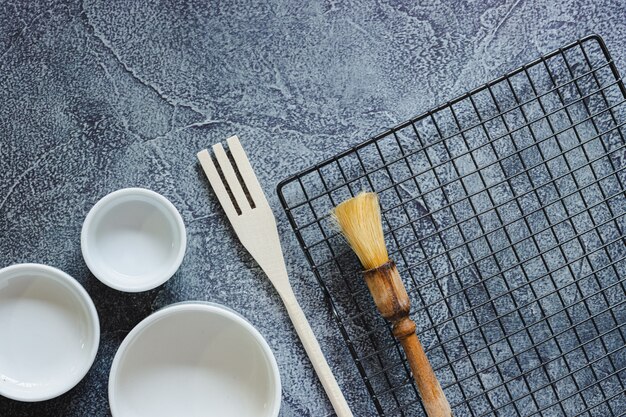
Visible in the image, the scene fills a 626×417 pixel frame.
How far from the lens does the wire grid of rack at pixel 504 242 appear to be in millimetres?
1035

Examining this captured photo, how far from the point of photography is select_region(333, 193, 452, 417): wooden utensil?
3.14ft

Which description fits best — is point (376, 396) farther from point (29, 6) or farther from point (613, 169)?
point (29, 6)

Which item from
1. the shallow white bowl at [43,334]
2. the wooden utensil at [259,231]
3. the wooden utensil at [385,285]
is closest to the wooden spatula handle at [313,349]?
the wooden utensil at [259,231]

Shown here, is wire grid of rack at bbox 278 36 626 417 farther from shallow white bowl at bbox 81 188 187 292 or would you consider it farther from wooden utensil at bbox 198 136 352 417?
shallow white bowl at bbox 81 188 187 292

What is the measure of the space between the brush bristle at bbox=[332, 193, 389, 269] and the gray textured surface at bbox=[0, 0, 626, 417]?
10cm

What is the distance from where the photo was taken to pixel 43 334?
3.22ft

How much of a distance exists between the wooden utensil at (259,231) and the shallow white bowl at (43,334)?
0.69ft

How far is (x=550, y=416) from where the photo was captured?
1.06 meters

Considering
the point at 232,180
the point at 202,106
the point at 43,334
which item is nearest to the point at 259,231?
the point at 232,180

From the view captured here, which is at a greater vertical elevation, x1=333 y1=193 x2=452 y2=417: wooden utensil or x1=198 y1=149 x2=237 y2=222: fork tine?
x1=198 y1=149 x2=237 y2=222: fork tine

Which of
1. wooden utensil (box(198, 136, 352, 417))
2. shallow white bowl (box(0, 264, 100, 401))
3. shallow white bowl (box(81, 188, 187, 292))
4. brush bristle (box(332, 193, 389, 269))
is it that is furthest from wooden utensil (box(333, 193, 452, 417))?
shallow white bowl (box(0, 264, 100, 401))

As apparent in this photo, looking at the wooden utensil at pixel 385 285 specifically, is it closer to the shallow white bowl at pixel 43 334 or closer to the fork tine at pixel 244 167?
the fork tine at pixel 244 167

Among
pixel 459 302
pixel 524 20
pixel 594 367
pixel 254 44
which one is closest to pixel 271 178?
pixel 254 44

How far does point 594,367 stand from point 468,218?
27 cm
